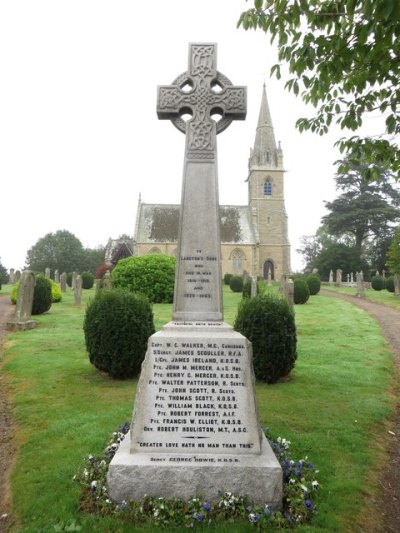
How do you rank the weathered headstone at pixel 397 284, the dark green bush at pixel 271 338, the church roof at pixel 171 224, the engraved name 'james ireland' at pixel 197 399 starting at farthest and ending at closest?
1. the church roof at pixel 171 224
2. the weathered headstone at pixel 397 284
3. the dark green bush at pixel 271 338
4. the engraved name 'james ireland' at pixel 197 399

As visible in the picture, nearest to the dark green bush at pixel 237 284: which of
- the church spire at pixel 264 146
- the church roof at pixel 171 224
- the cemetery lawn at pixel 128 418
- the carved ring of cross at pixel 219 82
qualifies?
the church roof at pixel 171 224

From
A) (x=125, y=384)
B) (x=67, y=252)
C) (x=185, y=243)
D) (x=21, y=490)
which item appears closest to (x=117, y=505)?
(x=21, y=490)

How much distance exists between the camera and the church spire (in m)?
50.2

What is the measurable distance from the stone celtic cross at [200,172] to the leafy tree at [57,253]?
6281cm

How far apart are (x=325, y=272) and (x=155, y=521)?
45.4 meters

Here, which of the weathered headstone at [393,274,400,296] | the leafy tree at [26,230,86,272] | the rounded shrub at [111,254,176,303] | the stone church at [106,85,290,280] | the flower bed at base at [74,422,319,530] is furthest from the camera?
the leafy tree at [26,230,86,272]

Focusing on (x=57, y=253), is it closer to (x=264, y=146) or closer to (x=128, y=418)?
(x=264, y=146)

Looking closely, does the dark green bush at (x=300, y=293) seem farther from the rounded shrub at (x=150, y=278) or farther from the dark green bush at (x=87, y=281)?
the dark green bush at (x=87, y=281)

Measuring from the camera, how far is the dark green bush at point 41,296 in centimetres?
1590

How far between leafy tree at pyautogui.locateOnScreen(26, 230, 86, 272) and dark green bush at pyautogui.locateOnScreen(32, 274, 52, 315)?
4948cm

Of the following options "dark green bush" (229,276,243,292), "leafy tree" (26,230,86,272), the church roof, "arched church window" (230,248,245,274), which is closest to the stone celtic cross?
"dark green bush" (229,276,243,292)

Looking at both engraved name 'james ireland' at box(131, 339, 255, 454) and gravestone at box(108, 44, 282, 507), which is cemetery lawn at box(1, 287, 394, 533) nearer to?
gravestone at box(108, 44, 282, 507)

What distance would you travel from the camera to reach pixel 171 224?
158ft

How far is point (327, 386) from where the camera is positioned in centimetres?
745
